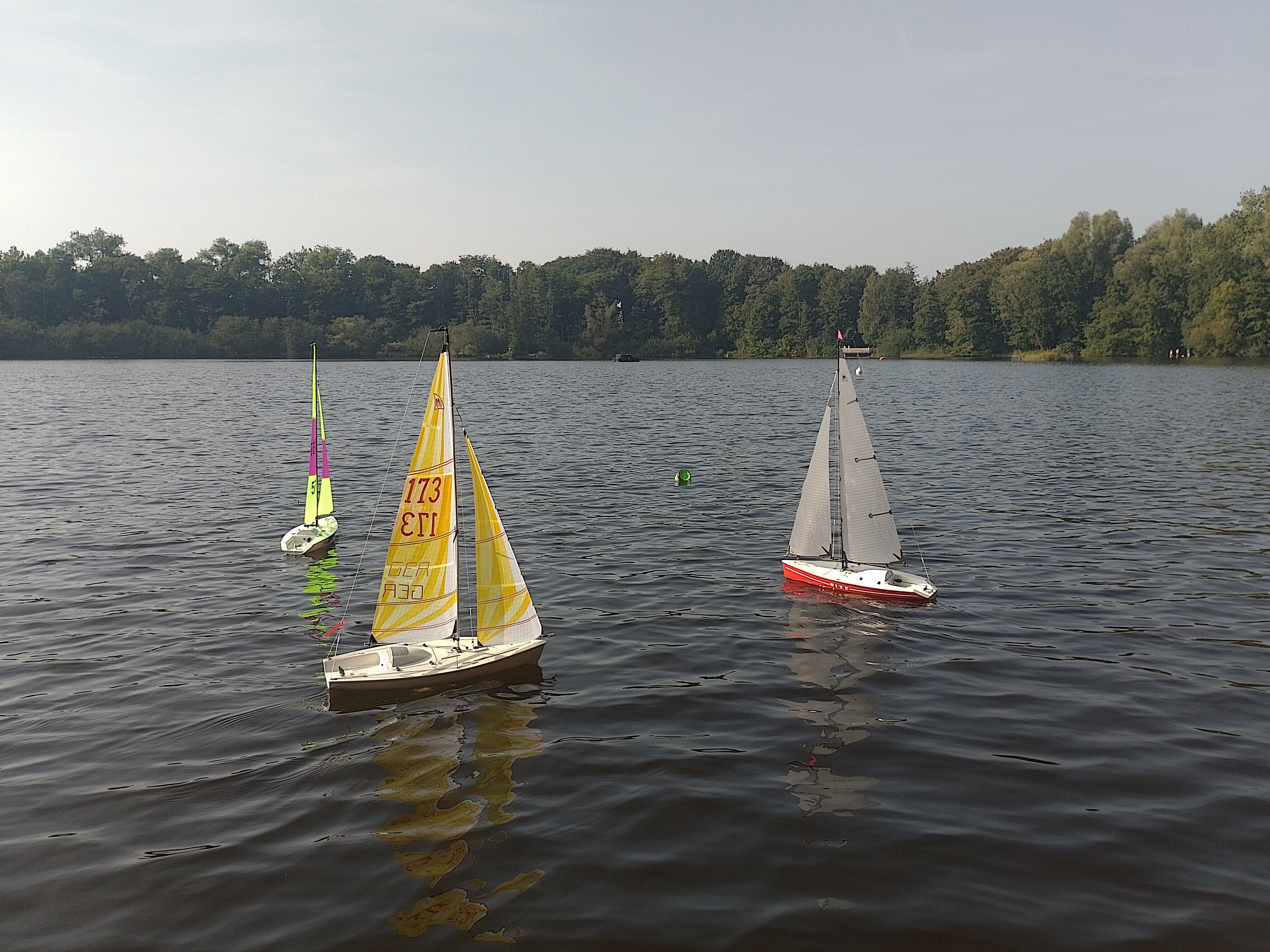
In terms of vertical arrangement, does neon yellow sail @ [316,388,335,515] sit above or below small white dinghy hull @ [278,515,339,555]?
above

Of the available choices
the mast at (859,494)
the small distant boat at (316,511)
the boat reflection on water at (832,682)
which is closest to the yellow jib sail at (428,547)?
the boat reflection on water at (832,682)

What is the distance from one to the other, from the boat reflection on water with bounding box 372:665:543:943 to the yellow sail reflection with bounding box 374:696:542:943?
0.02 m

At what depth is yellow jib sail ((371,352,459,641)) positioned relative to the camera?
18.6 m

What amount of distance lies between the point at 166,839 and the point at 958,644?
57.5ft

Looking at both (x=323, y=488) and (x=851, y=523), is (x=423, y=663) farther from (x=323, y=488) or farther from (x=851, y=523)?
(x=323, y=488)

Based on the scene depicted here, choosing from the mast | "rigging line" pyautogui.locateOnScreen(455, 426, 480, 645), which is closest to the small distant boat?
"rigging line" pyautogui.locateOnScreen(455, 426, 480, 645)

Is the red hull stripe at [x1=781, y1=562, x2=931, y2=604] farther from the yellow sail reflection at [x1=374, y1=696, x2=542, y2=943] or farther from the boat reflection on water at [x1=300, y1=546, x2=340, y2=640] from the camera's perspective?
the boat reflection on water at [x1=300, y1=546, x2=340, y2=640]

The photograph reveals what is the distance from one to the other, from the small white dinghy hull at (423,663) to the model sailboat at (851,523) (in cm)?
1003

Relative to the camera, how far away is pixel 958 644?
22.2 metres

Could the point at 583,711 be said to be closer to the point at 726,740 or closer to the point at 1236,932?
the point at 726,740

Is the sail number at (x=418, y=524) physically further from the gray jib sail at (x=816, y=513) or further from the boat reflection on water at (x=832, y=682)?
the gray jib sail at (x=816, y=513)

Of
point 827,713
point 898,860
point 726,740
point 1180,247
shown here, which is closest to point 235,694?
point 726,740

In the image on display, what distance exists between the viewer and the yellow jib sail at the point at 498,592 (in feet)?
64.1

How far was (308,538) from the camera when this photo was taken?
31.1 metres
